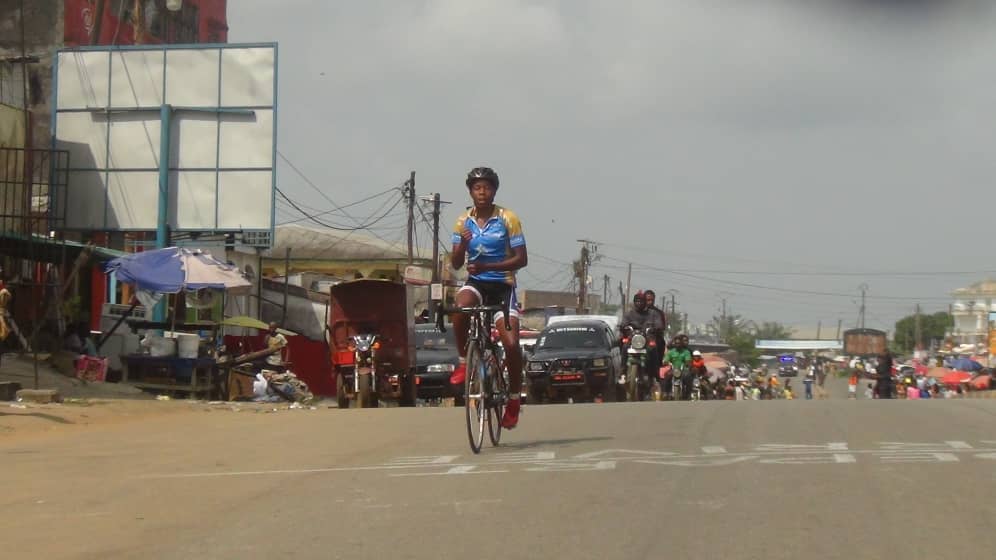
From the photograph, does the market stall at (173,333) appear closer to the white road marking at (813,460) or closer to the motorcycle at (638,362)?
the motorcycle at (638,362)

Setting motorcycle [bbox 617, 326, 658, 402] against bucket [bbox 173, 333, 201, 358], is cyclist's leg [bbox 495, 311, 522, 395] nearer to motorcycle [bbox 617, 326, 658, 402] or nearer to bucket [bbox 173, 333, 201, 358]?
motorcycle [bbox 617, 326, 658, 402]

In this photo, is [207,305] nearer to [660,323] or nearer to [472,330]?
[660,323]

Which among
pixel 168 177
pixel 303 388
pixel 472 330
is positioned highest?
pixel 168 177

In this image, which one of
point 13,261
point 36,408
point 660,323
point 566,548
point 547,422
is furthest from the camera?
point 13,261

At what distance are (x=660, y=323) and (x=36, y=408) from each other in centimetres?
1079

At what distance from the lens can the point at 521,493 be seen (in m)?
7.91

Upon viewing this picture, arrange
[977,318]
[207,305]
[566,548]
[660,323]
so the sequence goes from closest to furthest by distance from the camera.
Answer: [566,548]
[660,323]
[207,305]
[977,318]

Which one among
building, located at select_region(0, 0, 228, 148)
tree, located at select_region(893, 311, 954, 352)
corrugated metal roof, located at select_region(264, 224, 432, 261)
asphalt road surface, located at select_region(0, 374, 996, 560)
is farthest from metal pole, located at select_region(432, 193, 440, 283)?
tree, located at select_region(893, 311, 954, 352)

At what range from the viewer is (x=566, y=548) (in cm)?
635

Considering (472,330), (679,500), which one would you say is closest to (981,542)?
(679,500)

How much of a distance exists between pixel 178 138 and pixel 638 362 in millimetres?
13362

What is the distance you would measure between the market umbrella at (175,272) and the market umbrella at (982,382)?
33.4 m

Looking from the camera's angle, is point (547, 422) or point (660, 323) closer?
point (547, 422)

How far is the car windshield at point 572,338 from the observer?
28250mm
